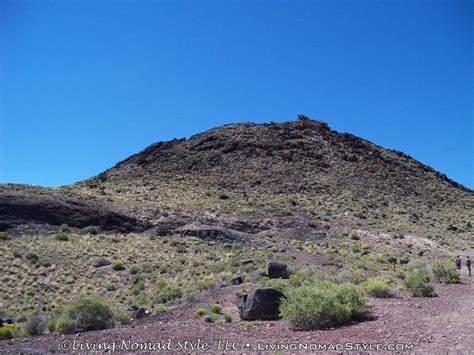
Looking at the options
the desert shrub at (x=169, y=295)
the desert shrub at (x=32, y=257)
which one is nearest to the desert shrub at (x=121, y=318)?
the desert shrub at (x=169, y=295)

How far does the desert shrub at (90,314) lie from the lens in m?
15.8

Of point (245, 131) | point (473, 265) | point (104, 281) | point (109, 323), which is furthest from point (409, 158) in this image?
point (109, 323)

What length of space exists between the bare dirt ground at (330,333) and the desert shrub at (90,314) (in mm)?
1217

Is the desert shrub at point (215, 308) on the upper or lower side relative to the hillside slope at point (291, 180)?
lower

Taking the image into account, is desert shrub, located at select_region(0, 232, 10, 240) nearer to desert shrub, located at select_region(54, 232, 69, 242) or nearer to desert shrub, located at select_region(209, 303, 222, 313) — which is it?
desert shrub, located at select_region(54, 232, 69, 242)

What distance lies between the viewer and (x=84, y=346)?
1260cm

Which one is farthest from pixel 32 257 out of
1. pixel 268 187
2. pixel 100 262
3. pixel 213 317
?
pixel 268 187

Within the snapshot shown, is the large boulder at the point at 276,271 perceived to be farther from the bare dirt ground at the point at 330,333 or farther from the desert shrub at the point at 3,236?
the desert shrub at the point at 3,236

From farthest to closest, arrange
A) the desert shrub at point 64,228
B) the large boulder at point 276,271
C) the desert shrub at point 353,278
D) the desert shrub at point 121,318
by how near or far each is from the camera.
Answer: the desert shrub at point 64,228, the large boulder at point 276,271, the desert shrub at point 353,278, the desert shrub at point 121,318

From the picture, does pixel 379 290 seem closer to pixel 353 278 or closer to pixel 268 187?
pixel 353 278

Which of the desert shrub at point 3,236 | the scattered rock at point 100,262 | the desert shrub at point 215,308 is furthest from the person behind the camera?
the desert shrub at point 3,236

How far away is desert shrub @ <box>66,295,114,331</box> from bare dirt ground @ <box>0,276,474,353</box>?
1217 mm

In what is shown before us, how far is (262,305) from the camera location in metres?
15.8

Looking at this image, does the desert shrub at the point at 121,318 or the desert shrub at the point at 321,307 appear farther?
the desert shrub at the point at 121,318
